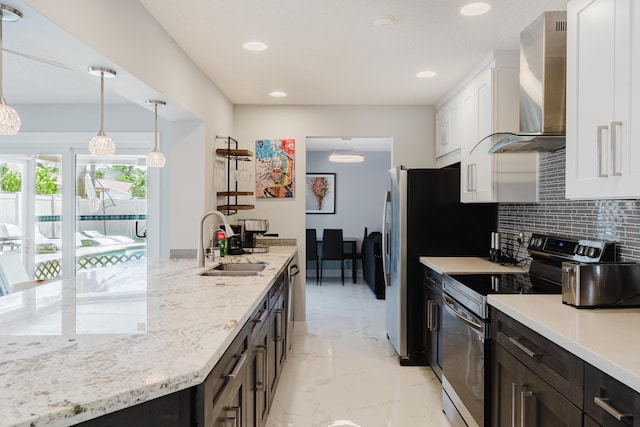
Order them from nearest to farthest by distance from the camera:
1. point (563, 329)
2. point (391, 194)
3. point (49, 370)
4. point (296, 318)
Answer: point (49, 370) → point (563, 329) → point (391, 194) → point (296, 318)

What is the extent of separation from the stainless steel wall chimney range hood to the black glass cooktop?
2.48 ft

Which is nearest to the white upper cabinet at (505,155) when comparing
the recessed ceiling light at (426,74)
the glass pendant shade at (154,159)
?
the recessed ceiling light at (426,74)

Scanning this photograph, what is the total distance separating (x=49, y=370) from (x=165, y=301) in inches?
30.8

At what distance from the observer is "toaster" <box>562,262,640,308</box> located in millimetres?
1769

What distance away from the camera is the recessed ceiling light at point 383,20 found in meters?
2.39

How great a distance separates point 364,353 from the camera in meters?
3.87

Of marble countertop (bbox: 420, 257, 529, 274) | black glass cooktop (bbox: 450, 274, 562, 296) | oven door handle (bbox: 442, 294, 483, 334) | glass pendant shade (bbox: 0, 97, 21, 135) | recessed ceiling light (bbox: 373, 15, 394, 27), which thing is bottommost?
oven door handle (bbox: 442, 294, 483, 334)

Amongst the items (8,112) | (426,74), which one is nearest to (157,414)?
(8,112)

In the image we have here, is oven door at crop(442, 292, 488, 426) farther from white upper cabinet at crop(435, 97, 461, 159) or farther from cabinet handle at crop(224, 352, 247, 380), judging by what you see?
white upper cabinet at crop(435, 97, 461, 159)

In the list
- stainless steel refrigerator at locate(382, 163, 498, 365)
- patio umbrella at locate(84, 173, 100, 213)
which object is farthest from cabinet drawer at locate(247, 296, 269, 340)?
patio umbrella at locate(84, 173, 100, 213)

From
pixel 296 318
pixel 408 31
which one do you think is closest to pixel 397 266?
pixel 296 318

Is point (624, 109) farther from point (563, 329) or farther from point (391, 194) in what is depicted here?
point (391, 194)

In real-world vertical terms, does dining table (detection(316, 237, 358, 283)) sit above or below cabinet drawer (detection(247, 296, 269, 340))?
below

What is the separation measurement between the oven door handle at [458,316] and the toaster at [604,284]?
1.62 feet
